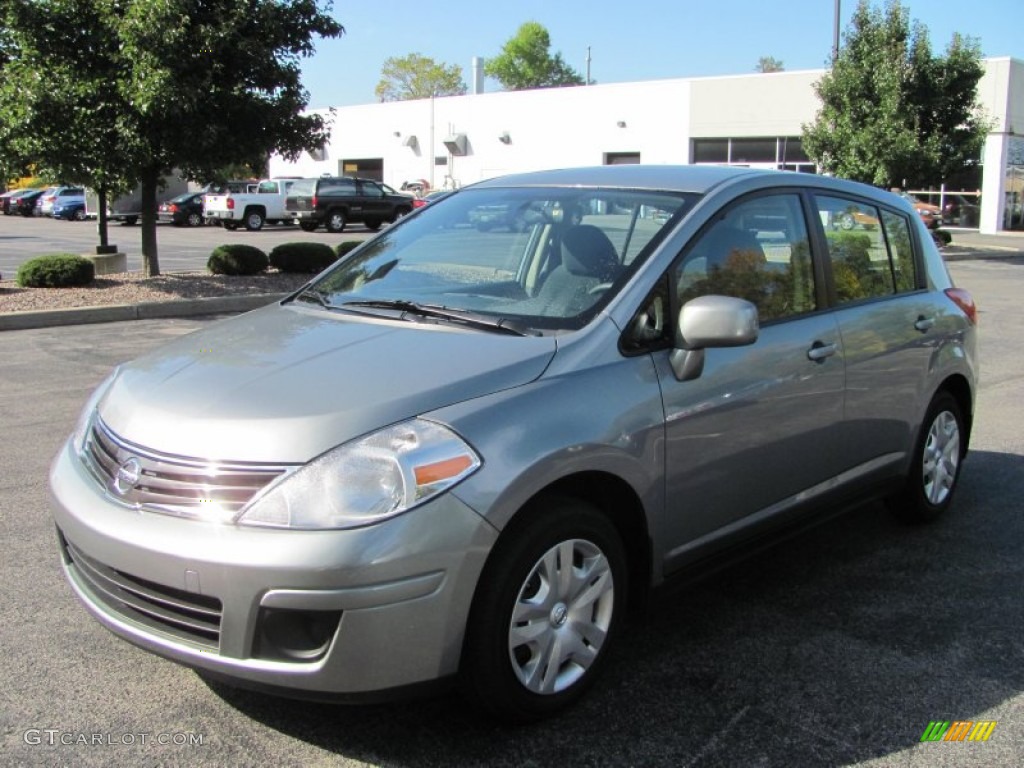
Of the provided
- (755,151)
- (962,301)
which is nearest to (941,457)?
(962,301)

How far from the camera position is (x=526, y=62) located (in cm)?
10588

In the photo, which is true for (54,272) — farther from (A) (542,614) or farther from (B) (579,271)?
(A) (542,614)

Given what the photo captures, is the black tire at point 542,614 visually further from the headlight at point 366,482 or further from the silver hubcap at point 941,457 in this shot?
the silver hubcap at point 941,457

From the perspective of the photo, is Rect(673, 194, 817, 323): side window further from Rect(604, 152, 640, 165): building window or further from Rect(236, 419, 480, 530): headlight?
Rect(604, 152, 640, 165): building window

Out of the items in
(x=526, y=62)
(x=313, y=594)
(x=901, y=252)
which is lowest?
(x=313, y=594)

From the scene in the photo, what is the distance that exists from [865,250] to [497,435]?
2.61m

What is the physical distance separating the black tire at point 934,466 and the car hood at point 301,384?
2626 millimetres

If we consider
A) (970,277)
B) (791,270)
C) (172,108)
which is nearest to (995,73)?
(970,277)

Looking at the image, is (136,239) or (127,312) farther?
(136,239)

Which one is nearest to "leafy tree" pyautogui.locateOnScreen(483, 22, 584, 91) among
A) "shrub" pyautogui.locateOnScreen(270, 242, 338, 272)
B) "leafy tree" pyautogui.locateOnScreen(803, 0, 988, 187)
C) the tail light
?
"leafy tree" pyautogui.locateOnScreen(803, 0, 988, 187)

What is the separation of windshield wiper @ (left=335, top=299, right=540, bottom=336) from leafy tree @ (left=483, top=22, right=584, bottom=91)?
349 ft

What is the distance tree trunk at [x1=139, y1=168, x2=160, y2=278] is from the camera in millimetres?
13820

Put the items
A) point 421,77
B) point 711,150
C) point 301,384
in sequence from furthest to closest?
1. point 421,77
2. point 711,150
3. point 301,384

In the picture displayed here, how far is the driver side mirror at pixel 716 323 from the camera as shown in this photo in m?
3.22
